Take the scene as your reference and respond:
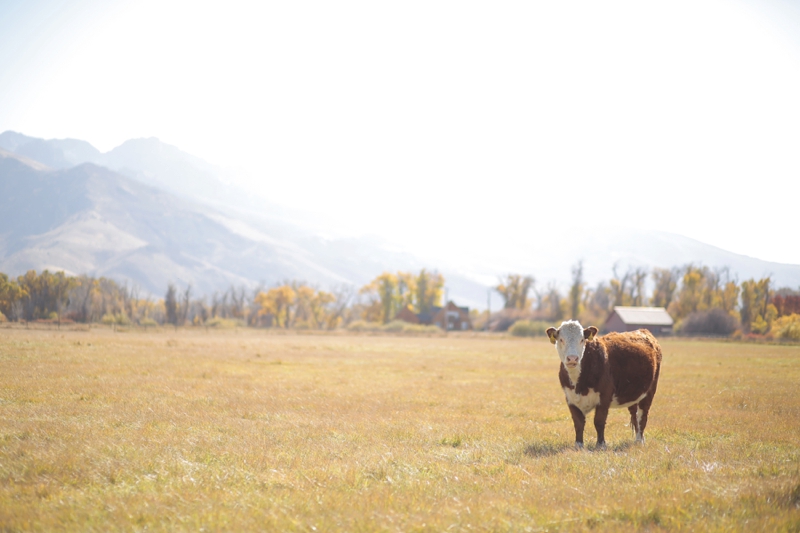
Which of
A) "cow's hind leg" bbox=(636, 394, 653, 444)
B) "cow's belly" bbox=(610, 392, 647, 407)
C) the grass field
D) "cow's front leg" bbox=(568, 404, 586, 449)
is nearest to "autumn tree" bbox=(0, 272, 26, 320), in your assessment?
the grass field

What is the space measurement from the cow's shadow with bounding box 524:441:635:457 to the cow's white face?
1682mm

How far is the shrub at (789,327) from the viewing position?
1849 inches

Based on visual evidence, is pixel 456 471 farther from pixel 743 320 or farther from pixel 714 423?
pixel 743 320

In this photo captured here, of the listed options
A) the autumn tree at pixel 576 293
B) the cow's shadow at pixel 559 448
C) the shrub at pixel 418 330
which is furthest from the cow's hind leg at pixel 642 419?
the autumn tree at pixel 576 293

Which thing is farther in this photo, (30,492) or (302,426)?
(302,426)

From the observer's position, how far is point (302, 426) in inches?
529

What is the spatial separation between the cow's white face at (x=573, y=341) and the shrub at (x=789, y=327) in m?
46.0

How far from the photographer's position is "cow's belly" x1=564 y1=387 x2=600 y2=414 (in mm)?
11578

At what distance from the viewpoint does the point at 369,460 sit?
384 inches

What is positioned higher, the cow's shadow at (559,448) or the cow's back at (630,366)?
the cow's back at (630,366)

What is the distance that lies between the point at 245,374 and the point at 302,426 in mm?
12799

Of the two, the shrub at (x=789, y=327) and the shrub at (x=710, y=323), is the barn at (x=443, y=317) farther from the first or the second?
the shrub at (x=789, y=327)

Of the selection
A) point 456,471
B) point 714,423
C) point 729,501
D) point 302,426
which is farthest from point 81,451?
point 714,423

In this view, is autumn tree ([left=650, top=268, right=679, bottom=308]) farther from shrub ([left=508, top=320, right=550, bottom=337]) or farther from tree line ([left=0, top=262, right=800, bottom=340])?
shrub ([left=508, top=320, right=550, bottom=337])
